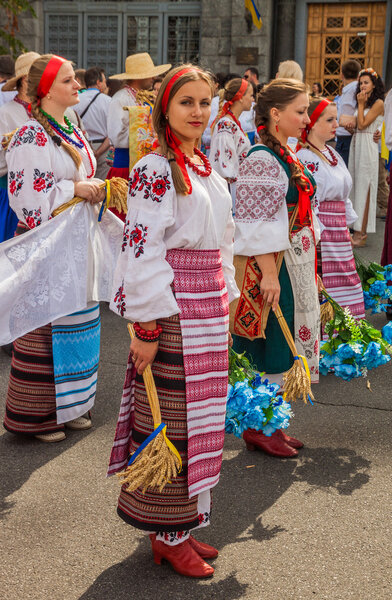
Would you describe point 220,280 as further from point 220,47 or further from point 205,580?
point 220,47

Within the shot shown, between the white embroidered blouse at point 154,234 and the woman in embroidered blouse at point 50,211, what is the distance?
1.32m

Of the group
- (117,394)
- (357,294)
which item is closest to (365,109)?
(357,294)

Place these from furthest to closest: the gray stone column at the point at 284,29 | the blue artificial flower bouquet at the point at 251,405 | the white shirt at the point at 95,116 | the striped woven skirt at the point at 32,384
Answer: the gray stone column at the point at 284,29 < the white shirt at the point at 95,116 < the striped woven skirt at the point at 32,384 < the blue artificial flower bouquet at the point at 251,405

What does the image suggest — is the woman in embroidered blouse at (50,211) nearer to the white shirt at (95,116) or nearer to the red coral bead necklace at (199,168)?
the red coral bead necklace at (199,168)

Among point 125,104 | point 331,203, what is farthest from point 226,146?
point 331,203

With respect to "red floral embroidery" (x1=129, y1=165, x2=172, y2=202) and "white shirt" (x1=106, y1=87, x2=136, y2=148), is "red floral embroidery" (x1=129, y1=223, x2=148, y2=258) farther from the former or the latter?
"white shirt" (x1=106, y1=87, x2=136, y2=148)

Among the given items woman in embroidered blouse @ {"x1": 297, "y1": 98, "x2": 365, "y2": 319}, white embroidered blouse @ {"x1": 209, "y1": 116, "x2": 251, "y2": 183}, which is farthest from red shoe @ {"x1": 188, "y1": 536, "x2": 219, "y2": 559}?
white embroidered blouse @ {"x1": 209, "y1": 116, "x2": 251, "y2": 183}

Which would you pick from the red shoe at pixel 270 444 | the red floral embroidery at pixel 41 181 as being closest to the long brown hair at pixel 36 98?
the red floral embroidery at pixel 41 181

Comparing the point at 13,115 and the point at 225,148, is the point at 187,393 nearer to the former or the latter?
the point at 13,115

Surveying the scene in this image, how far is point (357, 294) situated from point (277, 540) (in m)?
2.62

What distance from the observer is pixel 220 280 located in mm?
2893

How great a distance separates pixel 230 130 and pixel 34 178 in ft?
12.4

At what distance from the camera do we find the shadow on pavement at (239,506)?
2.85 m

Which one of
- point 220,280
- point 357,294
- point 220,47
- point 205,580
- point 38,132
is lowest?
point 205,580
